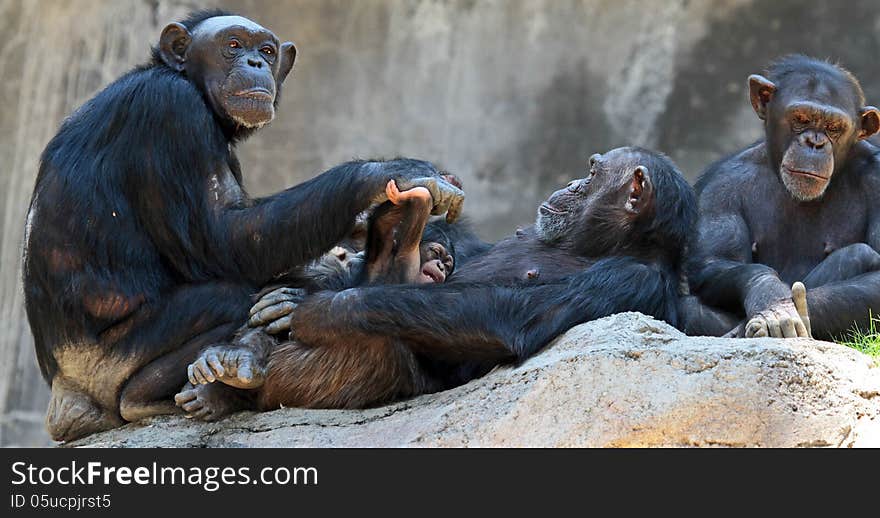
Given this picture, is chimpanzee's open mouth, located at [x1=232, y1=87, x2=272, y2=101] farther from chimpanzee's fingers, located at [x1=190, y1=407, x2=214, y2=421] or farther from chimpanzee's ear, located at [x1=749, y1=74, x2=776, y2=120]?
chimpanzee's ear, located at [x1=749, y1=74, x2=776, y2=120]

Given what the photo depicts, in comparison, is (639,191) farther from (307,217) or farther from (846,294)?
(307,217)

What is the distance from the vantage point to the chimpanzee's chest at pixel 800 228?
5570 millimetres

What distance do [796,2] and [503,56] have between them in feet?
7.11

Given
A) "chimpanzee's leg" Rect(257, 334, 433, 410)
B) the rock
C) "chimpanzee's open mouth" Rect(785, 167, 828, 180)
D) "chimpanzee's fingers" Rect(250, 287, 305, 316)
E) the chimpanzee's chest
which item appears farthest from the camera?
the chimpanzee's chest

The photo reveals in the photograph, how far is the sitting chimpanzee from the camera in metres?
4.62

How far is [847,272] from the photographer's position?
531cm

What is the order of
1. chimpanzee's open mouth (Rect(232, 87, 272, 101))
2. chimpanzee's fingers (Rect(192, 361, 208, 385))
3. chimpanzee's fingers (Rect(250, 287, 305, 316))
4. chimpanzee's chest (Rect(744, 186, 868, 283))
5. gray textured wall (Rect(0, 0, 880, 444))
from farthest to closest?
gray textured wall (Rect(0, 0, 880, 444)) < chimpanzee's chest (Rect(744, 186, 868, 283)) < chimpanzee's open mouth (Rect(232, 87, 272, 101)) < chimpanzee's fingers (Rect(250, 287, 305, 316)) < chimpanzee's fingers (Rect(192, 361, 208, 385))

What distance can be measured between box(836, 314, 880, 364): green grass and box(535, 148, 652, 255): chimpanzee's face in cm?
91

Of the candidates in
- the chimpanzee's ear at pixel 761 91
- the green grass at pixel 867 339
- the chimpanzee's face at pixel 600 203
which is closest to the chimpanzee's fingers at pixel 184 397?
the chimpanzee's face at pixel 600 203

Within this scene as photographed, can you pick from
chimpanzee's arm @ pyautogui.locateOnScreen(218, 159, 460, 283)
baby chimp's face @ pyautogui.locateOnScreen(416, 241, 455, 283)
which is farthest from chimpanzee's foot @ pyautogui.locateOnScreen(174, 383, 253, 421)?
baby chimp's face @ pyautogui.locateOnScreen(416, 241, 455, 283)

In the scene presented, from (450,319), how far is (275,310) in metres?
0.64

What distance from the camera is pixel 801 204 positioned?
5.66 m
